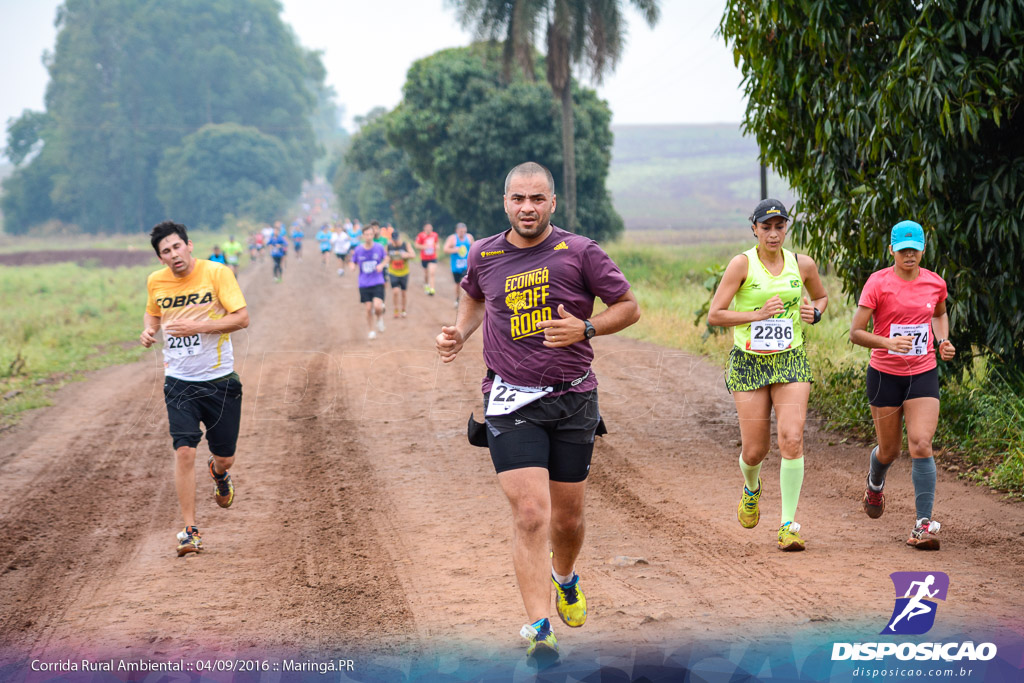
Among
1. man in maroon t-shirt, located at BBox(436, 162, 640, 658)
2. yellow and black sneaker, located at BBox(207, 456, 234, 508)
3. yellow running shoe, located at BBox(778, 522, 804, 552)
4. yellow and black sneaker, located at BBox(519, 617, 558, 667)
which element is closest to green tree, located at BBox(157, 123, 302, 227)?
yellow and black sneaker, located at BBox(207, 456, 234, 508)

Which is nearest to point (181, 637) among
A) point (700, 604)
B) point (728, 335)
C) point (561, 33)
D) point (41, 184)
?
point (700, 604)

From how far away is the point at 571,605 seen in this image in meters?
4.60

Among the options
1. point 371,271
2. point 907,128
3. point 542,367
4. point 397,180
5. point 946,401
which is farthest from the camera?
point 397,180

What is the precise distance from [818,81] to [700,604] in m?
5.61

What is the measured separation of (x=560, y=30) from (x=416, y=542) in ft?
77.8

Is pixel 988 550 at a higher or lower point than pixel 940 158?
lower

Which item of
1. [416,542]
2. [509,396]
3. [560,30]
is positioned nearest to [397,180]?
[560,30]

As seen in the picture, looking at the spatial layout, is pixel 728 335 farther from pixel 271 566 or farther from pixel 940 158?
pixel 271 566

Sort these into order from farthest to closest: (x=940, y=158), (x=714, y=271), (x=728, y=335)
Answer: (x=728, y=335), (x=714, y=271), (x=940, y=158)

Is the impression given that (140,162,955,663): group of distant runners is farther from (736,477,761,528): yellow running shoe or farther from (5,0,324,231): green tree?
(5,0,324,231): green tree

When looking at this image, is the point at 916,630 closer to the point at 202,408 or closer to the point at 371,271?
the point at 202,408

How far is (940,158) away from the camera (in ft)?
24.2

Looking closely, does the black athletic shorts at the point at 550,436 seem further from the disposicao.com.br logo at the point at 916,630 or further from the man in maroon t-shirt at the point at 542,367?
the disposicao.com.br logo at the point at 916,630

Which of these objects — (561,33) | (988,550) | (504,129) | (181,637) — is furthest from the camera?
(504,129)
